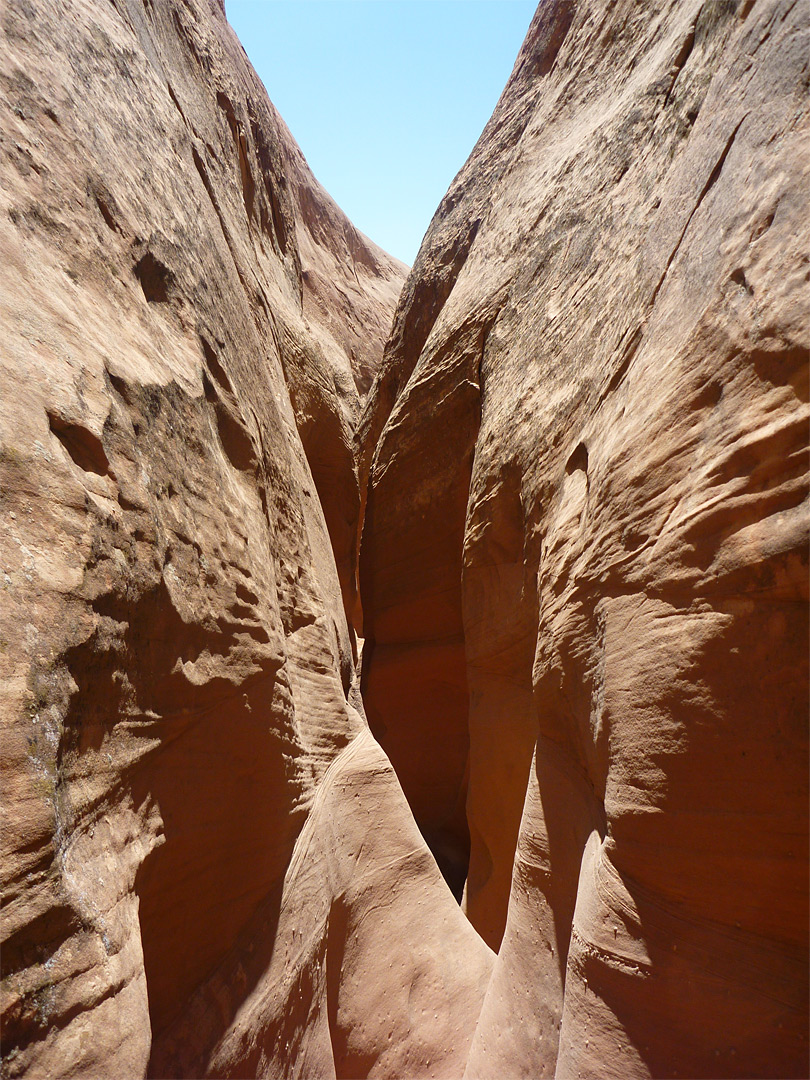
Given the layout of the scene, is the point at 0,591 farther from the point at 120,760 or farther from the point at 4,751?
the point at 120,760

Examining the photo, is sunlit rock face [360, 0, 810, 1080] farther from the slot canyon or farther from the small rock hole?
the small rock hole

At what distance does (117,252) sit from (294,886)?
258cm

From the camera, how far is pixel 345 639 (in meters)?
4.64

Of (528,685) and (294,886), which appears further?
(528,685)

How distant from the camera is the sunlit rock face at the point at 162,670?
1.46m

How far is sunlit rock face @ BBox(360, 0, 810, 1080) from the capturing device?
1771 mm

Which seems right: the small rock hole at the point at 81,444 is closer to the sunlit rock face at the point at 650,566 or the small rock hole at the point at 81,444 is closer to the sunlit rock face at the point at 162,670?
the sunlit rock face at the point at 162,670

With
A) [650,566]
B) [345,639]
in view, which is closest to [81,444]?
[650,566]

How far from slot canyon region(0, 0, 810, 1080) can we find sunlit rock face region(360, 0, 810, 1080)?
0.01 metres

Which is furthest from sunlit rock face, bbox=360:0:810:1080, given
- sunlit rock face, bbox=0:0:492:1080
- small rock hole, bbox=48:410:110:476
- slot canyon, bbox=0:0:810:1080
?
small rock hole, bbox=48:410:110:476

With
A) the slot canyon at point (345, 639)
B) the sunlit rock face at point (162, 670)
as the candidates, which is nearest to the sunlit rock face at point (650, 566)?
the slot canyon at point (345, 639)

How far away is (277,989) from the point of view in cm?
242

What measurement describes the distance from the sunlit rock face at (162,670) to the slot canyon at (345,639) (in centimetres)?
1

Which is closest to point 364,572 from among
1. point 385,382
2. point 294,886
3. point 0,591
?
point 385,382
